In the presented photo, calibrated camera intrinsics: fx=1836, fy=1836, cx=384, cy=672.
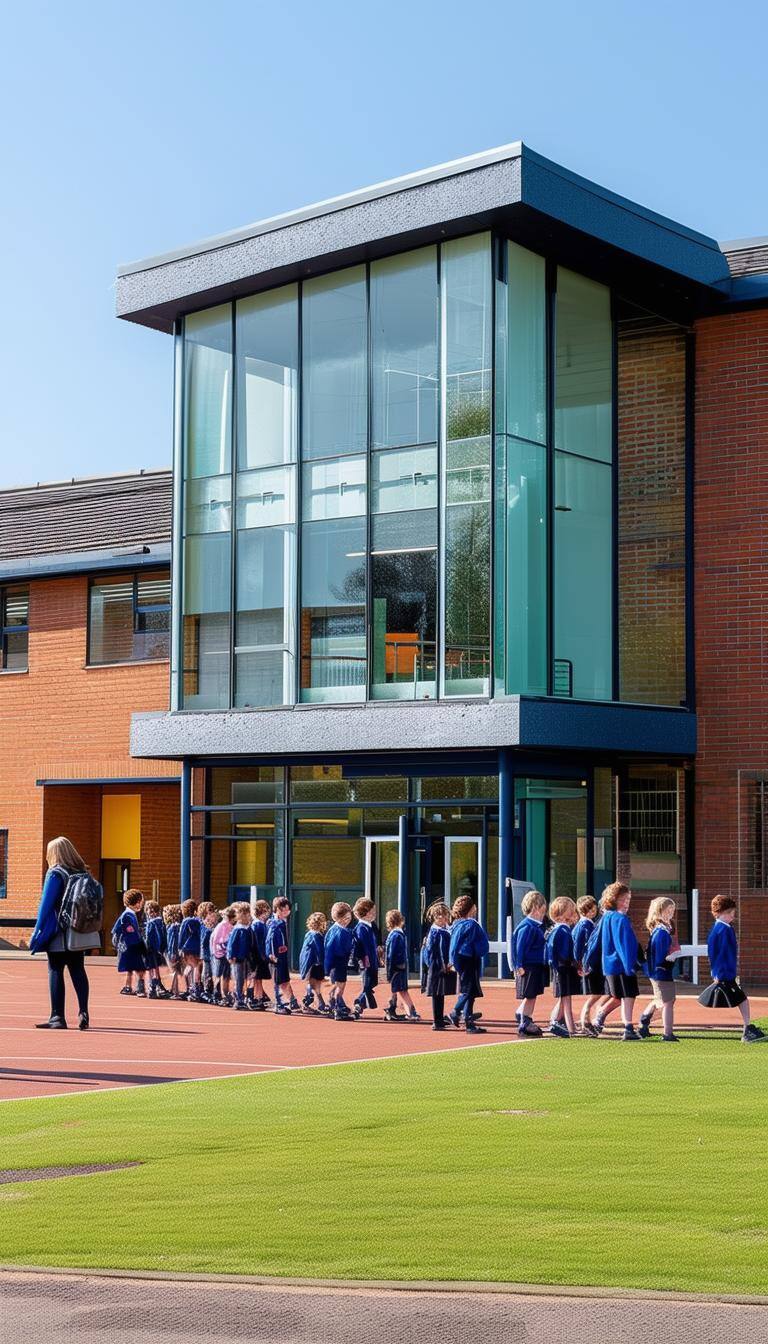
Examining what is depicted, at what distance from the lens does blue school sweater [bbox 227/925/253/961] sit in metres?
21.5

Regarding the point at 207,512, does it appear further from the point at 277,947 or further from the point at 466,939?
the point at 466,939

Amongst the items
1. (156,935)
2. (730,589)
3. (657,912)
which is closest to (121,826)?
(156,935)

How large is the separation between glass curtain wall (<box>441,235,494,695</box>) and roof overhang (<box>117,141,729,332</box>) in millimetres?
841

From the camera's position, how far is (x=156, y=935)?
1001 inches

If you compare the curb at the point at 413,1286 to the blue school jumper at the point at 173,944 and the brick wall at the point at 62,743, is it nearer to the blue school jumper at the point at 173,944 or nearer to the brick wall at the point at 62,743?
the blue school jumper at the point at 173,944

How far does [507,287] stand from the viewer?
87.6 feet

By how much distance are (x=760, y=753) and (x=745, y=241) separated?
8285mm

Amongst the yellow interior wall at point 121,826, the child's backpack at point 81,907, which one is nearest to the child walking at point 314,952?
the child's backpack at point 81,907

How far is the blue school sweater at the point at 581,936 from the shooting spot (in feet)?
60.4

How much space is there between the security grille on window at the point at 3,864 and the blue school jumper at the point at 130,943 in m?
14.0

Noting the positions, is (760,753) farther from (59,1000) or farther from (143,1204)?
(143,1204)

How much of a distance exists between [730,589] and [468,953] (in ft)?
36.8

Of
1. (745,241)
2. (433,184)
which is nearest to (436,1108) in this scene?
(433,184)

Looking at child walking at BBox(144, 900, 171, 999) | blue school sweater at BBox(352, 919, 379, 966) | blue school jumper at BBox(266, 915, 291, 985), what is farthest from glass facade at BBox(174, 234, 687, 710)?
blue school sweater at BBox(352, 919, 379, 966)
